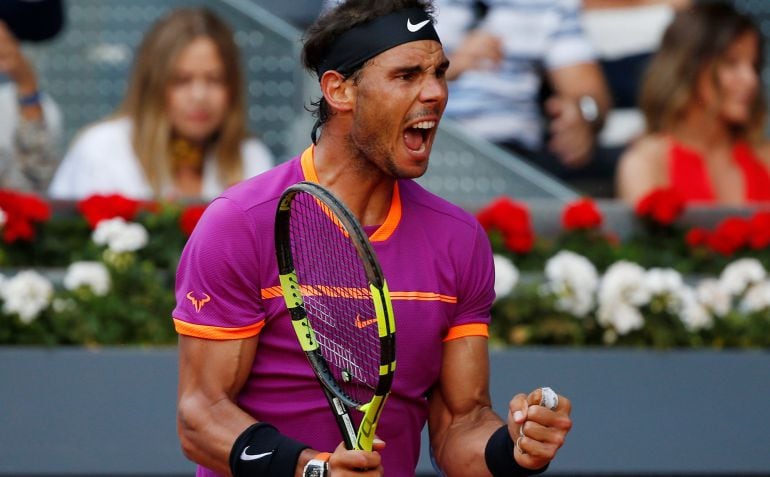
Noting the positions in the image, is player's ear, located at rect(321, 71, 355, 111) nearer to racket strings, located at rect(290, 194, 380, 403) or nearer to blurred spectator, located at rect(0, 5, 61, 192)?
racket strings, located at rect(290, 194, 380, 403)

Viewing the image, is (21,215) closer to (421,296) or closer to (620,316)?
(620,316)

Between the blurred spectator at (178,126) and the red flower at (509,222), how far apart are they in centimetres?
109

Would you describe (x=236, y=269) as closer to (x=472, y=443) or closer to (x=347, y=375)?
(x=347, y=375)

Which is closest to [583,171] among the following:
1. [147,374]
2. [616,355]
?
[616,355]

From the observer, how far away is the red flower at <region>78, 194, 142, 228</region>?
20.5 feet

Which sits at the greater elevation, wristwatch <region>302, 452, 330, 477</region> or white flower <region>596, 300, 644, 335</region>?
wristwatch <region>302, 452, 330, 477</region>

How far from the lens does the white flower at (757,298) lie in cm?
597

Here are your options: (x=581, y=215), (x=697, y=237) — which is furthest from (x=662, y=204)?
(x=581, y=215)

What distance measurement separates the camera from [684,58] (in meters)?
6.75

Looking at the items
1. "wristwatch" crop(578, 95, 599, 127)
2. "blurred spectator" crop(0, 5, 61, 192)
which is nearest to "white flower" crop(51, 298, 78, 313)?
"blurred spectator" crop(0, 5, 61, 192)

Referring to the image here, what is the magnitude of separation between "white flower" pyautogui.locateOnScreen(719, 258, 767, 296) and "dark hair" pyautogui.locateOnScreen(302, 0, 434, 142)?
10.6 feet

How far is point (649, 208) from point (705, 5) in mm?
1092

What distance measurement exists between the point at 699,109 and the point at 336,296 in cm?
407

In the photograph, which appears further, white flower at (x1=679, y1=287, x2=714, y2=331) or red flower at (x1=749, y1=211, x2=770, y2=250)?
red flower at (x1=749, y1=211, x2=770, y2=250)
